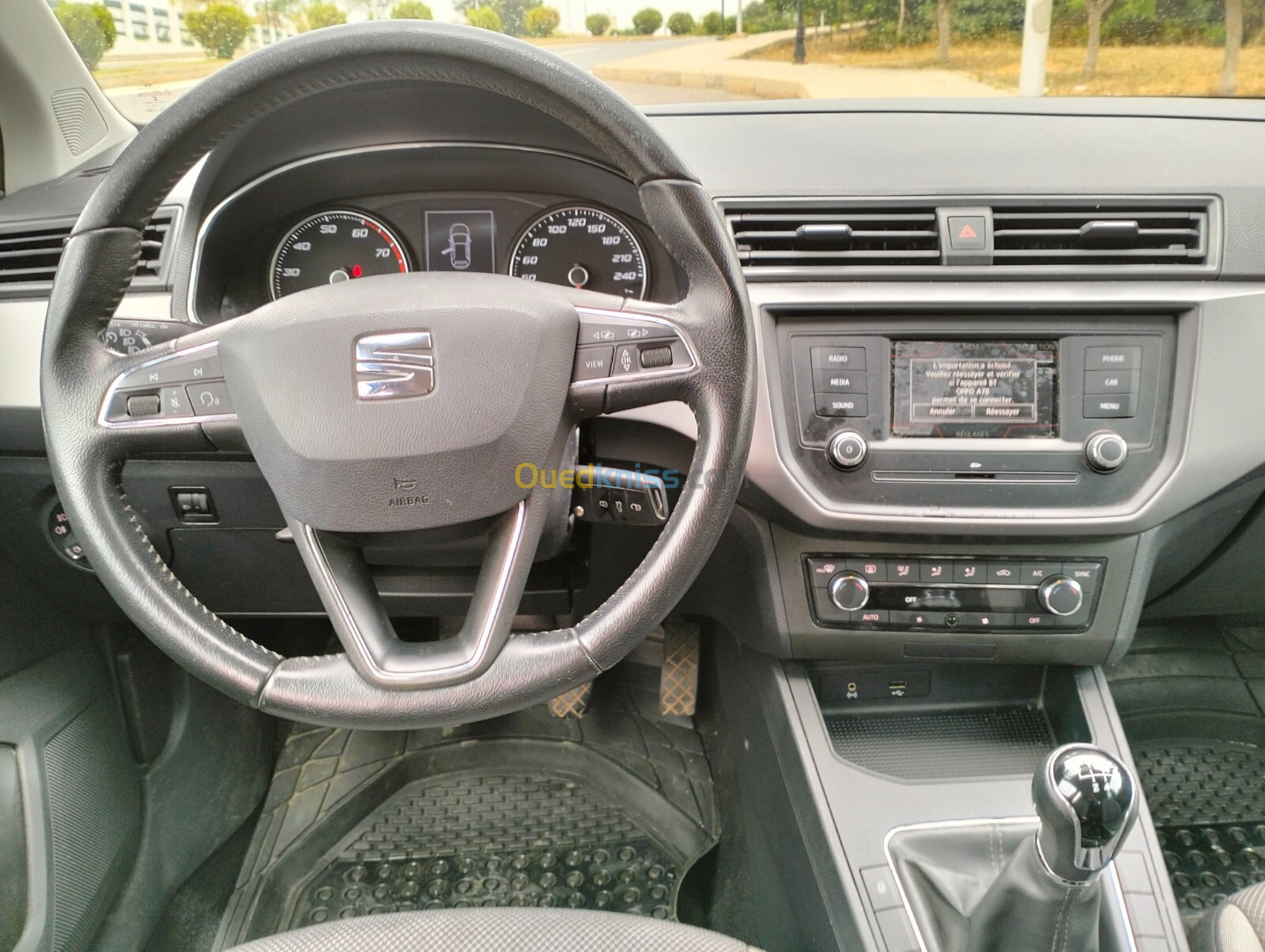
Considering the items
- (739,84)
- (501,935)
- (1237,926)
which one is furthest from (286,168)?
(1237,926)

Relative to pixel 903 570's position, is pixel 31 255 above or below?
above

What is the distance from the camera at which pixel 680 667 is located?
1.96 meters

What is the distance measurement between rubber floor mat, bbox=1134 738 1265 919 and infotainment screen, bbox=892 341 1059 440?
3.14ft

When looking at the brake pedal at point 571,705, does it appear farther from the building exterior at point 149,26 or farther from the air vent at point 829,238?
the building exterior at point 149,26

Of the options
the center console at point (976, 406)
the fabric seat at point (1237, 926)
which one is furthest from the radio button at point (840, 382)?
the fabric seat at point (1237, 926)

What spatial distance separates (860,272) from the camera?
125 centimetres

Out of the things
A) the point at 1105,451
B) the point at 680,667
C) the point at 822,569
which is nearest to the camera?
the point at 1105,451

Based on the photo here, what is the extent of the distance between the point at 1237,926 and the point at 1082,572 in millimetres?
449

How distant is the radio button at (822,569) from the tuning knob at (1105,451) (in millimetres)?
352

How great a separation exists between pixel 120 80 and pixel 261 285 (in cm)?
53

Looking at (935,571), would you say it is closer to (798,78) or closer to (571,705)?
(798,78)

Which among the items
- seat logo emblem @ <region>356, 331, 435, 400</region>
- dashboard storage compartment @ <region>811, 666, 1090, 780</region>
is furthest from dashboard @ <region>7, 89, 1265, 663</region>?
seat logo emblem @ <region>356, 331, 435, 400</region>

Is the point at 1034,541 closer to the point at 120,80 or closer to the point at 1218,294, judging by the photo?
the point at 1218,294

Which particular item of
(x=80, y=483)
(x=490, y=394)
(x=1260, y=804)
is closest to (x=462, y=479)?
(x=490, y=394)
